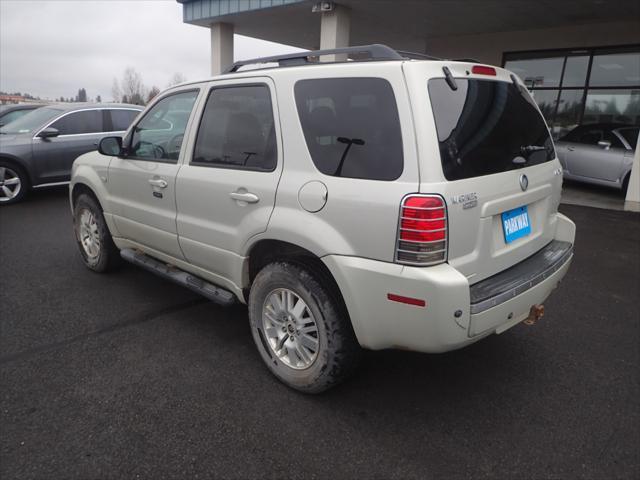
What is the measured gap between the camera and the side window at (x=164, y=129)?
3.53 metres

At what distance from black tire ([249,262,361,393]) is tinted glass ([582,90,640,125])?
11.7m

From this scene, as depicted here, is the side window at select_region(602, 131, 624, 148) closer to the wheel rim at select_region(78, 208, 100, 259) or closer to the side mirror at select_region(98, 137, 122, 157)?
the side mirror at select_region(98, 137, 122, 157)

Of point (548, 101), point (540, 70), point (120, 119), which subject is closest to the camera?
point (120, 119)

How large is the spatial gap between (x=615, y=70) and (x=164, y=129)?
11.6 meters

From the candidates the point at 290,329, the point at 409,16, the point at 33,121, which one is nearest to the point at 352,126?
the point at 290,329

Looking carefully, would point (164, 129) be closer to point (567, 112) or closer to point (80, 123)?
point (80, 123)

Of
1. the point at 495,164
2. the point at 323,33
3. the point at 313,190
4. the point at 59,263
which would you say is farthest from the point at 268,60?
the point at 323,33

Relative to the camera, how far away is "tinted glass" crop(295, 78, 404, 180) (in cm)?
229

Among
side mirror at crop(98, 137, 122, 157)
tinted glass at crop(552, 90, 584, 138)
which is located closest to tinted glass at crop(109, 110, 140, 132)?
side mirror at crop(98, 137, 122, 157)

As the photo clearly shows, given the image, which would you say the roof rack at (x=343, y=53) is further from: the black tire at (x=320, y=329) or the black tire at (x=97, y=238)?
the black tire at (x=97, y=238)

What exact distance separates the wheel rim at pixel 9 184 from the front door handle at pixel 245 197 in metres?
7.01

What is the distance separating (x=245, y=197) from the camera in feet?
9.36

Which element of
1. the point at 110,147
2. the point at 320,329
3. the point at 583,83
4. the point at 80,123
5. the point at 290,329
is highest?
the point at 583,83

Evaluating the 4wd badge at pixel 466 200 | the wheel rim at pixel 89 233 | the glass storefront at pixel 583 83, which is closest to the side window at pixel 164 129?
the wheel rim at pixel 89 233
